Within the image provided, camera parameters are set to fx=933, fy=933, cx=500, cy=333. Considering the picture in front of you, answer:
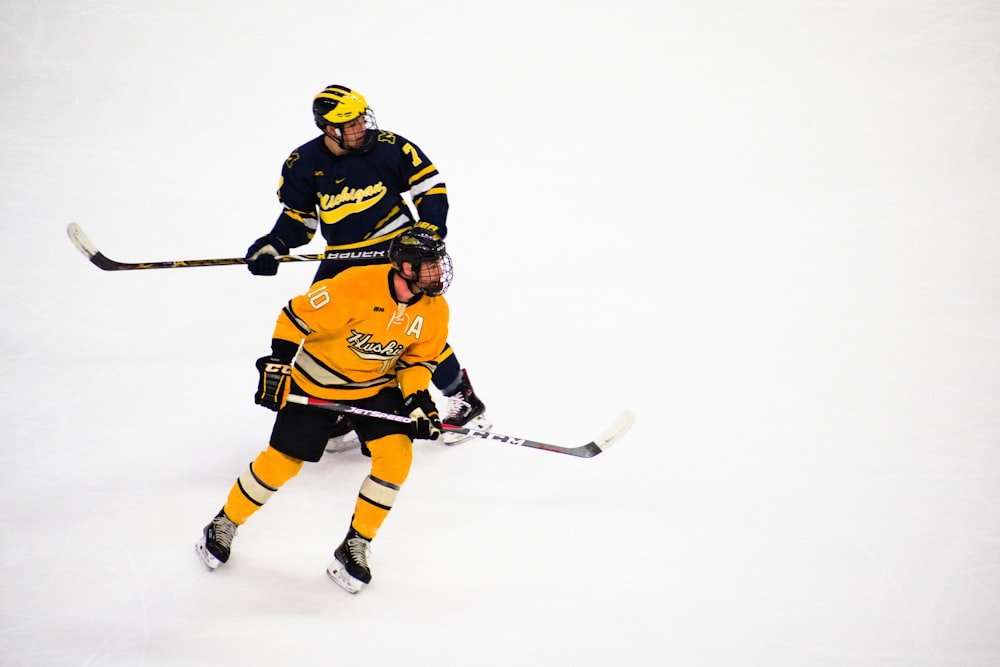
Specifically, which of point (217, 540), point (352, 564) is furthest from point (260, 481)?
point (352, 564)

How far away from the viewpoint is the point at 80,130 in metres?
4.71

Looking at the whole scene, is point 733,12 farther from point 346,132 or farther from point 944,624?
point 944,624

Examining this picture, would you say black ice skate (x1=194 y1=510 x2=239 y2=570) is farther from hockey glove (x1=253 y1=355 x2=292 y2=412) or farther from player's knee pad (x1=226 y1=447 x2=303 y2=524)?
hockey glove (x1=253 y1=355 x2=292 y2=412)

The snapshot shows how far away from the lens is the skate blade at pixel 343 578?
247 cm

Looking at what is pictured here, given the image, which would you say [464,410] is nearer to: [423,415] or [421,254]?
[423,415]

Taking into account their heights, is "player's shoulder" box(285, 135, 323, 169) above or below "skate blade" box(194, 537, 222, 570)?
above

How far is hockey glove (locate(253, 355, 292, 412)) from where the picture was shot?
2.34 meters

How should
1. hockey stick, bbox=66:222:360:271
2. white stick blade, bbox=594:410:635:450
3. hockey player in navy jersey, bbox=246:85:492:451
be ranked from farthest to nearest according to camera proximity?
1. hockey stick, bbox=66:222:360:271
2. hockey player in navy jersey, bbox=246:85:492:451
3. white stick blade, bbox=594:410:635:450

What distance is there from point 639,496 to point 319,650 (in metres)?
1.10

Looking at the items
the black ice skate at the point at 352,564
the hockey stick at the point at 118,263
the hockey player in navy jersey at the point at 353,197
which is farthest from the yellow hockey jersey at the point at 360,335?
the hockey stick at the point at 118,263

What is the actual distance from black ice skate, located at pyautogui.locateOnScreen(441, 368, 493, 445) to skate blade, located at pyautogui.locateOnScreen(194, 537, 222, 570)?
0.90 m

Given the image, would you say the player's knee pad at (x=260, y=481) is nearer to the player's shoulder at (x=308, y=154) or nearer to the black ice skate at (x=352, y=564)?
the black ice skate at (x=352, y=564)

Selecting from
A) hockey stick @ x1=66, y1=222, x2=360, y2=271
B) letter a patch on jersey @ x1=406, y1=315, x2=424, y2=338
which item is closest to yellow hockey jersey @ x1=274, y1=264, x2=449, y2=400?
letter a patch on jersey @ x1=406, y1=315, x2=424, y2=338

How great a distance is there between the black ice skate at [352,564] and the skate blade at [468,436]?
2.31ft
